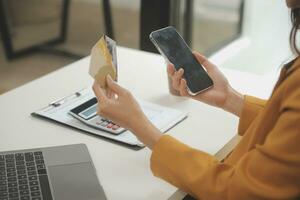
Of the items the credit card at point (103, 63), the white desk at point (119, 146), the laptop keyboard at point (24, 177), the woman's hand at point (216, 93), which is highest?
the credit card at point (103, 63)

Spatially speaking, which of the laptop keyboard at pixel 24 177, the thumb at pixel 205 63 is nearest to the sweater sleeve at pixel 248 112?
the thumb at pixel 205 63

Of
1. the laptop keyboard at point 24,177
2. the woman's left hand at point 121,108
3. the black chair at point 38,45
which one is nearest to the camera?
the laptop keyboard at point 24,177

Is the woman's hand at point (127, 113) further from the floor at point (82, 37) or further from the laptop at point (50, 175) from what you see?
the floor at point (82, 37)

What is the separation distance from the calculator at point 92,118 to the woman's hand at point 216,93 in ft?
0.60

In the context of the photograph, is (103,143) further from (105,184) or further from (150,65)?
(150,65)

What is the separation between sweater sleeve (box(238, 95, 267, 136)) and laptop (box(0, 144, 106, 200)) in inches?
15.1

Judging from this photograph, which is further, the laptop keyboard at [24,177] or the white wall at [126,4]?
the white wall at [126,4]

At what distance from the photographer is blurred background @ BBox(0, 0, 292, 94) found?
3.31 metres

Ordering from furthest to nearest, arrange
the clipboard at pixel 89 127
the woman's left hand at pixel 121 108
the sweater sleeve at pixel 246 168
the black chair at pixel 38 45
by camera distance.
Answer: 1. the black chair at pixel 38 45
2. the clipboard at pixel 89 127
3. the woman's left hand at pixel 121 108
4. the sweater sleeve at pixel 246 168

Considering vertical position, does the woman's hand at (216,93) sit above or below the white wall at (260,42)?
above

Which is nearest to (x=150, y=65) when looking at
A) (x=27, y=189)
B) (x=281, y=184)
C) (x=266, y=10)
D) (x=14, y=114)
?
(x=14, y=114)

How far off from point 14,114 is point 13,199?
1.42 feet

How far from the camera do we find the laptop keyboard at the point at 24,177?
0.95 m

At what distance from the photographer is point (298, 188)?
0.83m
